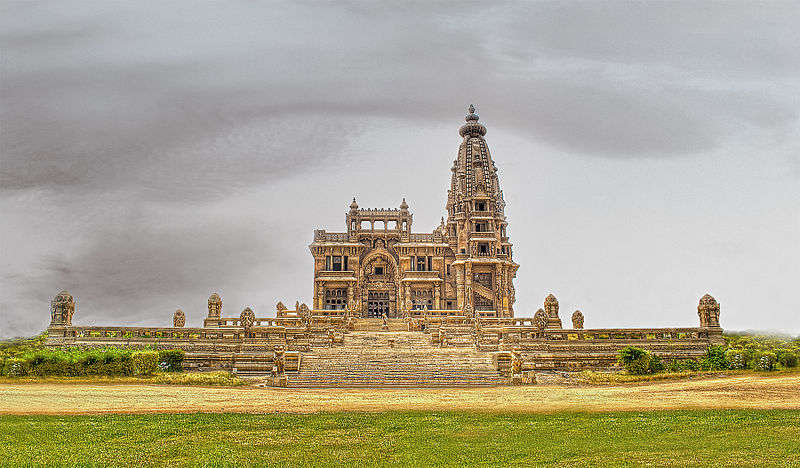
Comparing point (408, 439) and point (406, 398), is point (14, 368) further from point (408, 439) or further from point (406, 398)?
point (408, 439)

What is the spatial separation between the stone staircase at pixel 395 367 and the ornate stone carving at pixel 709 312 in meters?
16.6

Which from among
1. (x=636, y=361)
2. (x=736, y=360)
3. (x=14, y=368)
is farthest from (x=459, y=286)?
(x=14, y=368)

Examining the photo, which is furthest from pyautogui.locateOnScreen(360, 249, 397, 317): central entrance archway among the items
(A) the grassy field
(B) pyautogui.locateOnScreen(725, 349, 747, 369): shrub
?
(B) pyautogui.locateOnScreen(725, 349, 747, 369): shrub

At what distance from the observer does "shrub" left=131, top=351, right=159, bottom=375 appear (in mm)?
27906

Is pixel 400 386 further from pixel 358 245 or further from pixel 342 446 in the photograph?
pixel 358 245

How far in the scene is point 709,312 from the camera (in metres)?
38.2

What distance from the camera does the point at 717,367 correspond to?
27984mm

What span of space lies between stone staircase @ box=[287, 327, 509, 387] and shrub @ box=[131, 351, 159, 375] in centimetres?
684

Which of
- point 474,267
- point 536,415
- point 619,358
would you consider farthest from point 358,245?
Result: point 536,415

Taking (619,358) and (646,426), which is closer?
(646,426)

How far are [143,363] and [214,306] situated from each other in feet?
72.5

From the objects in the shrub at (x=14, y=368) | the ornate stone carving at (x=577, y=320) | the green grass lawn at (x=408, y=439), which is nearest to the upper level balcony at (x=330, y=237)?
Result: the ornate stone carving at (x=577, y=320)

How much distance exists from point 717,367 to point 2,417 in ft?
94.1

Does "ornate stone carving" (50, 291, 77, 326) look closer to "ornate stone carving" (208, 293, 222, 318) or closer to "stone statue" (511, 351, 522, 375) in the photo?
"ornate stone carving" (208, 293, 222, 318)
